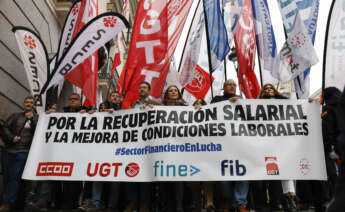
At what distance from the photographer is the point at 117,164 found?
4.79 metres

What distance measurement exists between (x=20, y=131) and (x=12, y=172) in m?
0.68

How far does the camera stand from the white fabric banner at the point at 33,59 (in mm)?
6574

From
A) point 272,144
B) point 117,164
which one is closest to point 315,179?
point 272,144

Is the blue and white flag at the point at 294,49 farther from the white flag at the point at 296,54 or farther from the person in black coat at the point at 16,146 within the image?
the person in black coat at the point at 16,146

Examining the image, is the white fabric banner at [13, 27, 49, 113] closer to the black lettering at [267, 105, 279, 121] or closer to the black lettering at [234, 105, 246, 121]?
the black lettering at [234, 105, 246, 121]

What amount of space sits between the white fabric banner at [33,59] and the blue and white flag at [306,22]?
542 cm

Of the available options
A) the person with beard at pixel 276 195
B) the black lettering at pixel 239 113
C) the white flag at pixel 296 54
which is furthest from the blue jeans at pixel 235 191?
the white flag at pixel 296 54

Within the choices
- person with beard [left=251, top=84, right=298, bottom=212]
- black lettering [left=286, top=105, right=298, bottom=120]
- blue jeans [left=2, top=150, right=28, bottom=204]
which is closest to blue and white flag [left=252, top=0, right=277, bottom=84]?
black lettering [left=286, top=105, right=298, bottom=120]

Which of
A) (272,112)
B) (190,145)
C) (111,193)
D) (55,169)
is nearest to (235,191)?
(190,145)

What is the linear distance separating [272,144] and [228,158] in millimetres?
704

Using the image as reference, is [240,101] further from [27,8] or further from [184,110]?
[27,8]

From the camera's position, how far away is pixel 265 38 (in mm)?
7441

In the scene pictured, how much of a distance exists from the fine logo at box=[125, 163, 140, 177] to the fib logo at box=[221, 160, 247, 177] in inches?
49.6

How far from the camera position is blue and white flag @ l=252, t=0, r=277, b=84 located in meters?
7.21
